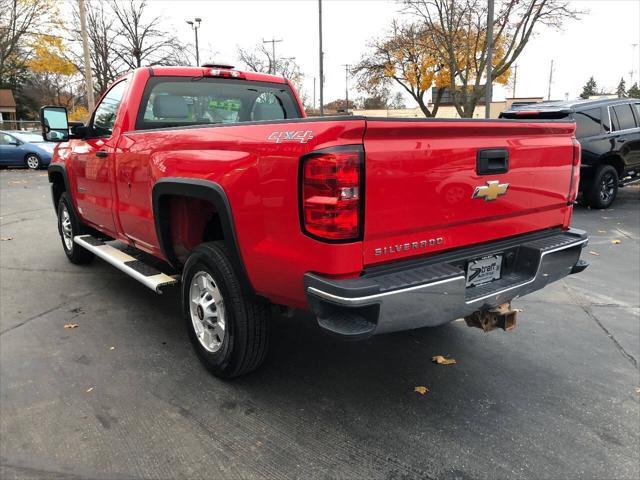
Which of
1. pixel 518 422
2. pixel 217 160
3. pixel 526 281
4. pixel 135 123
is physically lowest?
pixel 518 422

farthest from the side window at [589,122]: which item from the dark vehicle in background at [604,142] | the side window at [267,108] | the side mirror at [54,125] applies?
the side mirror at [54,125]

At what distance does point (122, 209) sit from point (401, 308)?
275 centimetres

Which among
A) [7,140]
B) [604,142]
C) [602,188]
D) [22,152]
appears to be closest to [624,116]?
[604,142]

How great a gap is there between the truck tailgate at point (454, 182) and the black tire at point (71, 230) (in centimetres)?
432

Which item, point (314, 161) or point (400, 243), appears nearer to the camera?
point (314, 161)

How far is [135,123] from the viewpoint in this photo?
402cm

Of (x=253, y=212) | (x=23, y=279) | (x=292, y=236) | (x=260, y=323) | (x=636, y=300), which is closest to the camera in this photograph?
(x=292, y=236)

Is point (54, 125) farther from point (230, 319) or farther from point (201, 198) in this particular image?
point (230, 319)

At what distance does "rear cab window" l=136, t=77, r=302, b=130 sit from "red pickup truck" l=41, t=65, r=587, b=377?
184 millimetres

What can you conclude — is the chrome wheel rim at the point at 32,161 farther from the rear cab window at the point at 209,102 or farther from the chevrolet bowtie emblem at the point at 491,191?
the chevrolet bowtie emblem at the point at 491,191

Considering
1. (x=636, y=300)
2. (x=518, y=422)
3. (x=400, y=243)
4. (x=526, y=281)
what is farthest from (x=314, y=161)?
(x=636, y=300)

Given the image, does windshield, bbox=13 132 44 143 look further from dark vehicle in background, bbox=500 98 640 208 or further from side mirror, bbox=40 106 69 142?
dark vehicle in background, bbox=500 98 640 208

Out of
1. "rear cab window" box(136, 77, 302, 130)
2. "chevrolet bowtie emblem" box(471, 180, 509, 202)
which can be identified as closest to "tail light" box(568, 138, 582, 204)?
"chevrolet bowtie emblem" box(471, 180, 509, 202)

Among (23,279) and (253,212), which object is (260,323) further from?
(23,279)
